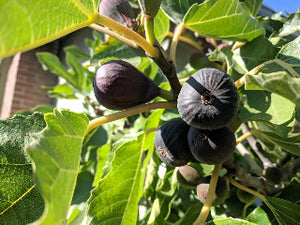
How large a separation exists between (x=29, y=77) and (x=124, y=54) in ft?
13.7

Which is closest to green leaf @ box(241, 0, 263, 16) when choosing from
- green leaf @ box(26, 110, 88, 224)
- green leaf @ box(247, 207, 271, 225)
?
green leaf @ box(247, 207, 271, 225)

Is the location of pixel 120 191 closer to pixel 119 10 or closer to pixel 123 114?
pixel 123 114

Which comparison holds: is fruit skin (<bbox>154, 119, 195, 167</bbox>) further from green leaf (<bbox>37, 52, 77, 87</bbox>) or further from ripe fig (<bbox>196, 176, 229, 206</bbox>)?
green leaf (<bbox>37, 52, 77, 87</bbox>)

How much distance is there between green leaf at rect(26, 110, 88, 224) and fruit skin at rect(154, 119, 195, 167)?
18cm

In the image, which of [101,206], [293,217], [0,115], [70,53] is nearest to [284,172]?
[293,217]

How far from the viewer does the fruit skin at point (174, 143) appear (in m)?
0.69

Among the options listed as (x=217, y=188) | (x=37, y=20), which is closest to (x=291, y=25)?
(x=217, y=188)

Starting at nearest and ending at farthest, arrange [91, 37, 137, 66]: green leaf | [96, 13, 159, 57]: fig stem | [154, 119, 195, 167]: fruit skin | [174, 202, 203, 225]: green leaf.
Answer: [96, 13, 159, 57]: fig stem < [154, 119, 195, 167]: fruit skin < [174, 202, 203, 225]: green leaf < [91, 37, 137, 66]: green leaf

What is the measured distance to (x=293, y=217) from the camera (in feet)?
2.50

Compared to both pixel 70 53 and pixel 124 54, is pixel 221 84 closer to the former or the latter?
pixel 124 54

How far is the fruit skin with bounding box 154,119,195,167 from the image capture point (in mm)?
689

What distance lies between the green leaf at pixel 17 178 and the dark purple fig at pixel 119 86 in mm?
147

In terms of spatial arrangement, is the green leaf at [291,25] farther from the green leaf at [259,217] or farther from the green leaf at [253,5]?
the green leaf at [259,217]

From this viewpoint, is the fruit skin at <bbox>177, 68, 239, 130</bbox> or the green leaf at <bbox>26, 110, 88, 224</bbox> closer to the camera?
the green leaf at <bbox>26, 110, 88, 224</bbox>
